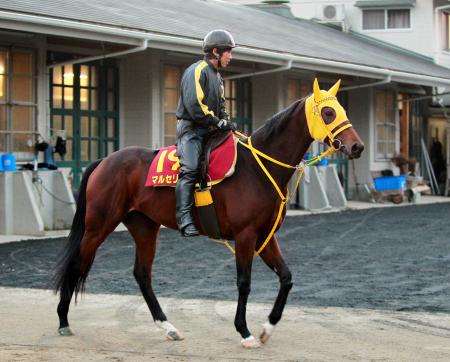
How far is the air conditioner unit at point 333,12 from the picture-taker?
106 ft

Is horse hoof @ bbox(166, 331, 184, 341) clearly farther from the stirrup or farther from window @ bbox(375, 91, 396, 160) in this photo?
window @ bbox(375, 91, 396, 160)

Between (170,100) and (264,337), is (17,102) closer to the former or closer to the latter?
(170,100)

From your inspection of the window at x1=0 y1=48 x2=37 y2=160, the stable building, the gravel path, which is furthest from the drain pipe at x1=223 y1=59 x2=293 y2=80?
the window at x1=0 y1=48 x2=37 y2=160

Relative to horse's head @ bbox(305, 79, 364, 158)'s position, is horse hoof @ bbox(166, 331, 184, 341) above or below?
below

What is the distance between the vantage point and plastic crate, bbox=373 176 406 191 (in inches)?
1065

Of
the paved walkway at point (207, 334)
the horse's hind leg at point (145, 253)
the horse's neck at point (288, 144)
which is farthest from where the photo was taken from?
the horse's hind leg at point (145, 253)

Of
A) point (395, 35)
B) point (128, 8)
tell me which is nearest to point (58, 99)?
point (128, 8)

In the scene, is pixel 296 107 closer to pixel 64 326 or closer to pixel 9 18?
pixel 64 326

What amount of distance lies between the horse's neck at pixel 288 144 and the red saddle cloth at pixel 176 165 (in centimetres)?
27

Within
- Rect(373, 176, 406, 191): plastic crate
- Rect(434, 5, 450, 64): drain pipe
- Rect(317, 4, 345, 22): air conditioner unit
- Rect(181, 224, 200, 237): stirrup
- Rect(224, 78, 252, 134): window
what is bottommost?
Rect(181, 224, 200, 237): stirrup

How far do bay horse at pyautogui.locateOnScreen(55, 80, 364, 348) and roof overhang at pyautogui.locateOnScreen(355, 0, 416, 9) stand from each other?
24985 mm

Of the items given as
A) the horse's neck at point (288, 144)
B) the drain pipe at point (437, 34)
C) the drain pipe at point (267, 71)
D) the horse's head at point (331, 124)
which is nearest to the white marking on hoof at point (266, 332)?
the horse's neck at point (288, 144)

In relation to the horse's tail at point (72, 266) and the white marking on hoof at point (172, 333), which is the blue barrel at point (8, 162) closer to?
the horse's tail at point (72, 266)

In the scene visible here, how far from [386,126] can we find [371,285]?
19.1 m
